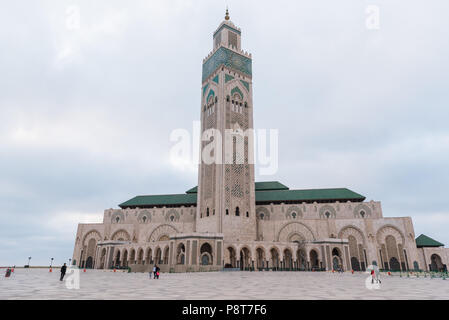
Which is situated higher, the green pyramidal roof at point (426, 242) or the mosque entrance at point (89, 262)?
the green pyramidal roof at point (426, 242)

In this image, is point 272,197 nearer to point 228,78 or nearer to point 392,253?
point 392,253

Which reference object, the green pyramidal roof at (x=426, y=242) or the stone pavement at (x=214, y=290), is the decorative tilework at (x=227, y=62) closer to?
the green pyramidal roof at (x=426, y=242)

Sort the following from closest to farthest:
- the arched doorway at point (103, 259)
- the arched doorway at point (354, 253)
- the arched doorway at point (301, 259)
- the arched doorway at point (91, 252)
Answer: the arched doorway at point (301, 259) → the arched doorway at point (354, 253) → the arched doorway at point (103, 259) → the arched doorway at point (91, 252)

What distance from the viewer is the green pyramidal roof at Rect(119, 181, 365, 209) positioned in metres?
51.0

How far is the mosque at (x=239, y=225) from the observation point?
40.9m

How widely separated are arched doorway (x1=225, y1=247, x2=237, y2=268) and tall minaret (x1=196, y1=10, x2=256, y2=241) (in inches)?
66.7

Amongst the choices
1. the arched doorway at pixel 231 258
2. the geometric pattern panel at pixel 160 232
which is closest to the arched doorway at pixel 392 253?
the arched doorway at pixel 231 258

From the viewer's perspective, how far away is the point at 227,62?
165 ft

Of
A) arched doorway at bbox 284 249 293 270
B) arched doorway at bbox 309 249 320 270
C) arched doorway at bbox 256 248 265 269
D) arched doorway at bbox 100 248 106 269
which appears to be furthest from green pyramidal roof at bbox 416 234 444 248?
arched doorway at bbox 100 248 106 269

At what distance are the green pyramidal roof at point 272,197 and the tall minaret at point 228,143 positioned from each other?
778cm

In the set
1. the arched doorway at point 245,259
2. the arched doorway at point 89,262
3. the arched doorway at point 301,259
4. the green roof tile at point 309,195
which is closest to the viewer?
the arched doorway at point 245,259

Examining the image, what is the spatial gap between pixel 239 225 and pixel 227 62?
28.4 meters

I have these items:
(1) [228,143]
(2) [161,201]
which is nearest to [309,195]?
(1) [228,143]

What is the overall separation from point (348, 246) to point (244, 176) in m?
18.9
